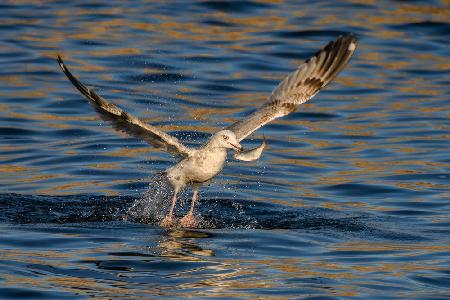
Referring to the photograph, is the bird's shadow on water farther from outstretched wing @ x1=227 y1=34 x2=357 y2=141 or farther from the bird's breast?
outstretched wing @ x1=227 y1=34 x2=357 y2=141

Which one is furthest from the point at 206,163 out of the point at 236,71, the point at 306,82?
the point at 236,71

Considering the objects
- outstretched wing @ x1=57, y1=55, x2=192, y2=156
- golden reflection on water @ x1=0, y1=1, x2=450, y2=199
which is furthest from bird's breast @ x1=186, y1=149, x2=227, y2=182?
golden reflection on water @ x1=0, y1=1, x2=450, y2=199

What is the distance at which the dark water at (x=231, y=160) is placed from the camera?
8977mm

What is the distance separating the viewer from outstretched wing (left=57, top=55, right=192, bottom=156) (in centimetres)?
955

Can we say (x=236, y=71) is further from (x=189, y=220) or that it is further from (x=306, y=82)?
(x=189, y=220)

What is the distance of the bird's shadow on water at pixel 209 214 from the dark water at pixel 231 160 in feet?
0.10

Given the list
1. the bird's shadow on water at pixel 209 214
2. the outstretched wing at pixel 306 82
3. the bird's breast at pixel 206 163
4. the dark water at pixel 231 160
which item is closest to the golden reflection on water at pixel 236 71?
the dark water at pixel 231 160

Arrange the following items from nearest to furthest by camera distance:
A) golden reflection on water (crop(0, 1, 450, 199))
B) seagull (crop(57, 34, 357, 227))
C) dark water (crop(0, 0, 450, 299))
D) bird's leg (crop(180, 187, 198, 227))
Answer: dark water (crop(0, 0, 450, 299)) < seagull (crop(57, 34, 357, 227)) < bird's leg (crop(180, 187, 198, 227)) < golden reflection on water (crop(0, 1, 450, 199))

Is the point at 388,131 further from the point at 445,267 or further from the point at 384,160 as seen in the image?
the point at 445,267

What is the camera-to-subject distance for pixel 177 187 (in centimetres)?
1076

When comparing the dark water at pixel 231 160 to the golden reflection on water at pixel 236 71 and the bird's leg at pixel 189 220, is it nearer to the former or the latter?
the golden reflection on water at pixel 236 71

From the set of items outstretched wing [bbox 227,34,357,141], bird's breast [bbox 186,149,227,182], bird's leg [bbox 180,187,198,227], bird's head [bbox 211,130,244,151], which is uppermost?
outstretched wing [bbox 227,34,357,141]

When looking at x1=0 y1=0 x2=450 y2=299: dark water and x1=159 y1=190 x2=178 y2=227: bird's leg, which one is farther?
x1=159 y1=190 x2=178 y2=227: bird's leg

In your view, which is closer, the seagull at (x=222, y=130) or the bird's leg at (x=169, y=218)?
the seagull at (x=222, y=130)
